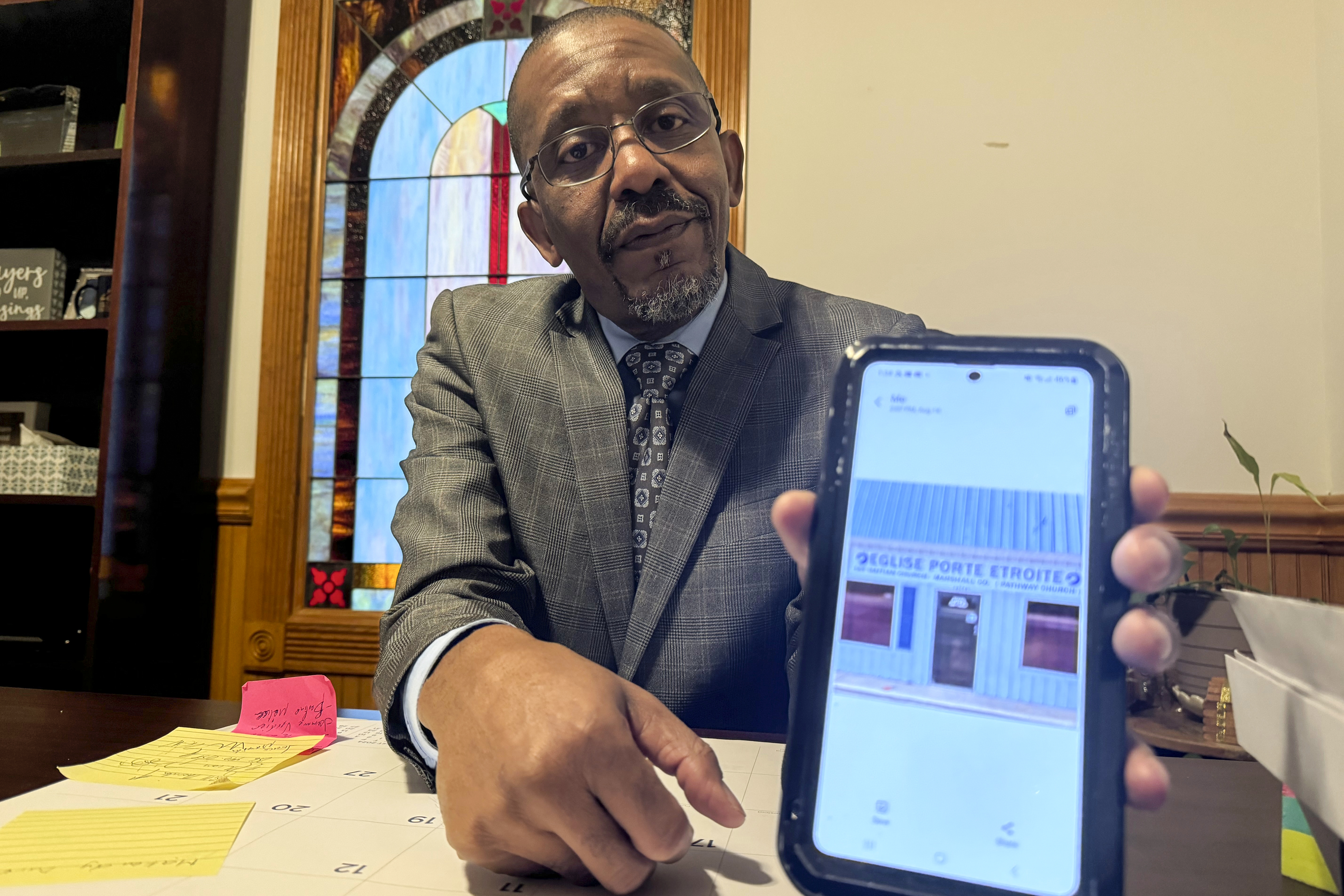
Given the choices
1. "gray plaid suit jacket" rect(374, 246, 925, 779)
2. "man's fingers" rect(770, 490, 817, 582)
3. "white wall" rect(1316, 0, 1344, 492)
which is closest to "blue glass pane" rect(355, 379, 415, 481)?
"gray plaid suit jacket" rect(374, 246, 925, 779)

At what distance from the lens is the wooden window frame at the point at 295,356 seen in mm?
1807

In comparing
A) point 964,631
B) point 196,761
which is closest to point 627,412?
point 196,761

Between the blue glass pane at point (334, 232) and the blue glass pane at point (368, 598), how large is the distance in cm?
79

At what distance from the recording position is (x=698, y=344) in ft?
3.17

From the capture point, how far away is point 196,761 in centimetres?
57

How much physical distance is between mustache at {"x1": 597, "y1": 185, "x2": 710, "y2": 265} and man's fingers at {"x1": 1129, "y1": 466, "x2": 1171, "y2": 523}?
2.25ft

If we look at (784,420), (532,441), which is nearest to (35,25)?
(532,441)

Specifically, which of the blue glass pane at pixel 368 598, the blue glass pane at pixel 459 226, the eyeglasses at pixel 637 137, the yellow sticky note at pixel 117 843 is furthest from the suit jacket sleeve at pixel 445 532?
the blue glass pane at pixel 368 598

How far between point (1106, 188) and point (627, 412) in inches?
52.7

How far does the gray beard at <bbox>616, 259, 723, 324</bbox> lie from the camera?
0.92 meters

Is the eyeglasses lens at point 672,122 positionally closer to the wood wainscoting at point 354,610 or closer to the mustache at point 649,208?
the mustache at point 649,208

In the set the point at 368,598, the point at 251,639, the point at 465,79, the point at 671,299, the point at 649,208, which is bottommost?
the point at 251,639

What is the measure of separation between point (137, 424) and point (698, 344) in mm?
1463

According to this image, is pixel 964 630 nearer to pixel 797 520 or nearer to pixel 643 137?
pixel 797 520
